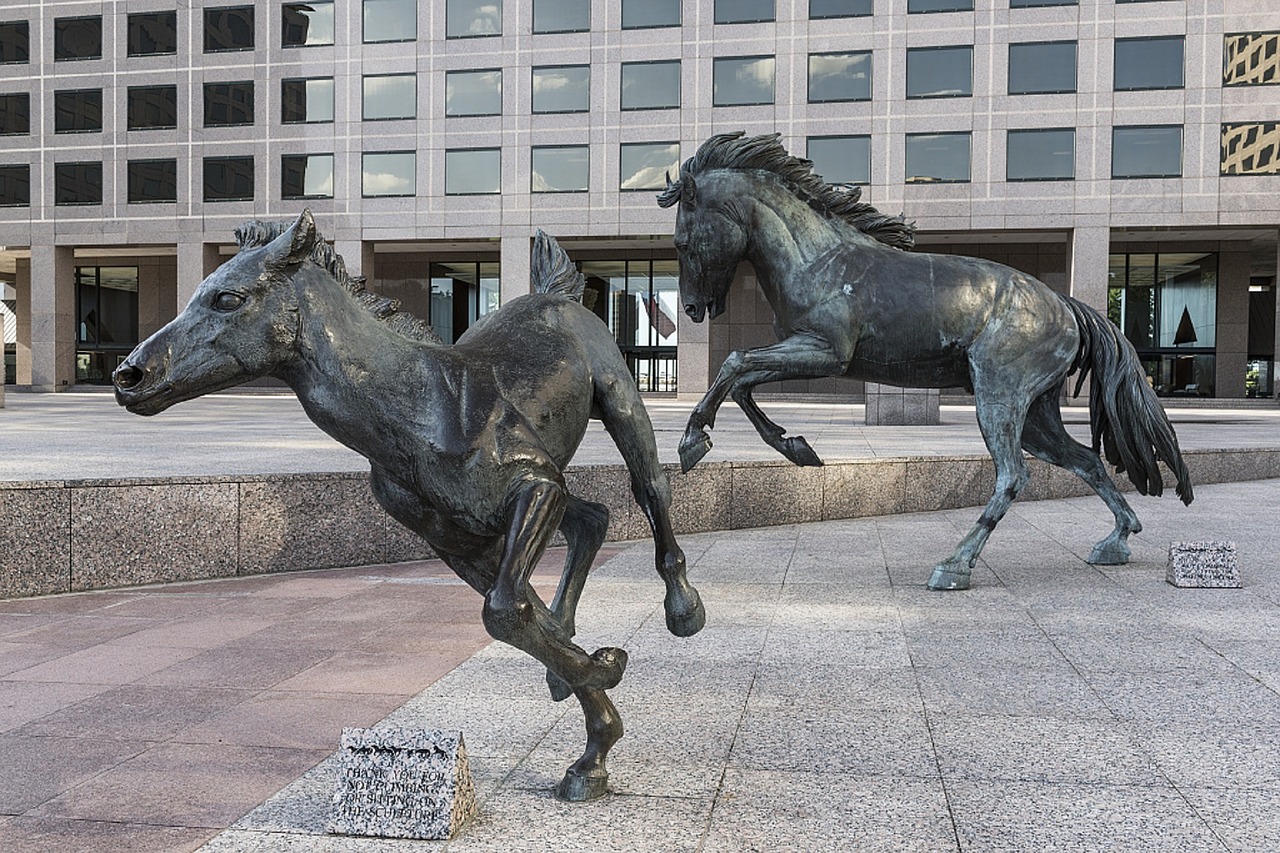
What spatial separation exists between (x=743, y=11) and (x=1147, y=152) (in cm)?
1549

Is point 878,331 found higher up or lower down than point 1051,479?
higher up

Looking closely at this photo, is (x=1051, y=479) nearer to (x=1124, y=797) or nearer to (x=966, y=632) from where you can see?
(x=966, y=632)

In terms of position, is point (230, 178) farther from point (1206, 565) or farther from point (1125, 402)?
point (1206, 565)

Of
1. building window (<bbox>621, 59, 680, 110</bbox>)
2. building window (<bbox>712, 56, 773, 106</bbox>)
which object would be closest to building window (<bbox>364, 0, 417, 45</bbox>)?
building window (<bbox>621, 59, 680, 110</bbox>)

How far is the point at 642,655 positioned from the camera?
209 inches

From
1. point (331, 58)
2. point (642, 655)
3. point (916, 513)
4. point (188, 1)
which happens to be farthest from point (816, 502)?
point (188, 1)

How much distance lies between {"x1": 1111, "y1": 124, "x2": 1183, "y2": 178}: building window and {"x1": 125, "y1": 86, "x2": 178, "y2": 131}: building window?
36.6 meters

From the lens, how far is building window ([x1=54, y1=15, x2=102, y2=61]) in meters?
45.5

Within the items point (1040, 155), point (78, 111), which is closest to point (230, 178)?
point (78, 111)

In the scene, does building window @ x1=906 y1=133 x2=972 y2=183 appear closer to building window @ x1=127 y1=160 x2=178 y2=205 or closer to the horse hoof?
building window @ x1=127 y1=160 x2=178 y2=205

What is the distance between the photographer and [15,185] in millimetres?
46344

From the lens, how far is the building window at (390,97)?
142ft

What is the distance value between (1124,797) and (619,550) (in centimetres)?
587

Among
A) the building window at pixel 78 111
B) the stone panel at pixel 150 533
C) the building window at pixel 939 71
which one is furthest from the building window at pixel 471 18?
the stone panel at pixel 150 533
